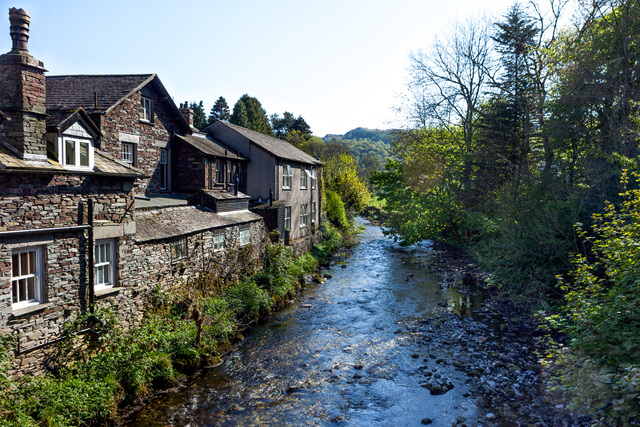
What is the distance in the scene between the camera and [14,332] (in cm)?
838

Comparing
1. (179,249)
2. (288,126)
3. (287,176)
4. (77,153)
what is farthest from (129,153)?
(288,126)

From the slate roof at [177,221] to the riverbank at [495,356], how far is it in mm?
9475

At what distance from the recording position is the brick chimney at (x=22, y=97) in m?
9.08

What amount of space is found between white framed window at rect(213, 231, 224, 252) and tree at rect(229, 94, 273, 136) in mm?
41980

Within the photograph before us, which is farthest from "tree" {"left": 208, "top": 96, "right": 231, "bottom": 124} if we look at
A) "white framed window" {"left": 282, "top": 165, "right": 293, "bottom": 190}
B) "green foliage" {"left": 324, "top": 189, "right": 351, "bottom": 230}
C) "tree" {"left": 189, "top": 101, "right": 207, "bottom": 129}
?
"white framed window" {"left": 282, "top": 165, "right": 293, "bottom": 190}

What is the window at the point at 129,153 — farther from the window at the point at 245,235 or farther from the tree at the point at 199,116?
the tree at the point at 199,116

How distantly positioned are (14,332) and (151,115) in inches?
556

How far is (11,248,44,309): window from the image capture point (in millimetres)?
8711

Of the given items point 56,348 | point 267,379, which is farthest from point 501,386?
point 56,348

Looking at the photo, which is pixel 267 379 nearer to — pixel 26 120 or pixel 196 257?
pixel 196 257

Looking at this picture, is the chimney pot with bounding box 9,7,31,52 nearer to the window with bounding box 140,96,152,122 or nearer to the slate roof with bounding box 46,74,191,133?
the slate roof with bounding box 46,74,191,133

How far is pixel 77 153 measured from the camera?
10.5 meters

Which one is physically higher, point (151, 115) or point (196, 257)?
point (151, 115)

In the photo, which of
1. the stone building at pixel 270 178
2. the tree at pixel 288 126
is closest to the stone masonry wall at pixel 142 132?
the stone building at pixel 270 178
